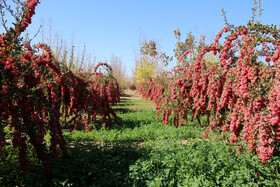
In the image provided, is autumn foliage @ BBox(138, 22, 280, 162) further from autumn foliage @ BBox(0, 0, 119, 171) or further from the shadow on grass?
autumn foliage @ BBox(0, 0, 119, 171)

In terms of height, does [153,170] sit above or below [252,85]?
below

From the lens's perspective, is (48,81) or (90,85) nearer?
(48,81)

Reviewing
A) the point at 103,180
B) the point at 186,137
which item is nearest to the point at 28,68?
the point at 103,180

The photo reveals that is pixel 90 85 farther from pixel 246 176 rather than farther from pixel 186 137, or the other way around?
pixel 246 176

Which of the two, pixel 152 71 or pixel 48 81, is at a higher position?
pixel 152 71

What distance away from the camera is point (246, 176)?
301 cm

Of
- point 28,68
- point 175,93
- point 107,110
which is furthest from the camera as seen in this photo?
point 107,110

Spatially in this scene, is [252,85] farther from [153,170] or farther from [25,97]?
[25,97]

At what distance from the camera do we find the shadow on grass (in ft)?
10.7

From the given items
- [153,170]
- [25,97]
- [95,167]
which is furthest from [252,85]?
[25,97]

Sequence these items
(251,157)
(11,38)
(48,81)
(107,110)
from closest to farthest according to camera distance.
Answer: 1. (11,38)
2. (48,81)
3. (251,157)
4. (107,110)

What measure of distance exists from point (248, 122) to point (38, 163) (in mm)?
3352

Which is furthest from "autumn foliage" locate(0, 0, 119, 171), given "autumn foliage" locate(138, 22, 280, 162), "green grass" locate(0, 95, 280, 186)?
"autumn foliage" locate(138, 22, 280, 162)

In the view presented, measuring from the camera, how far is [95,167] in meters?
3.47
